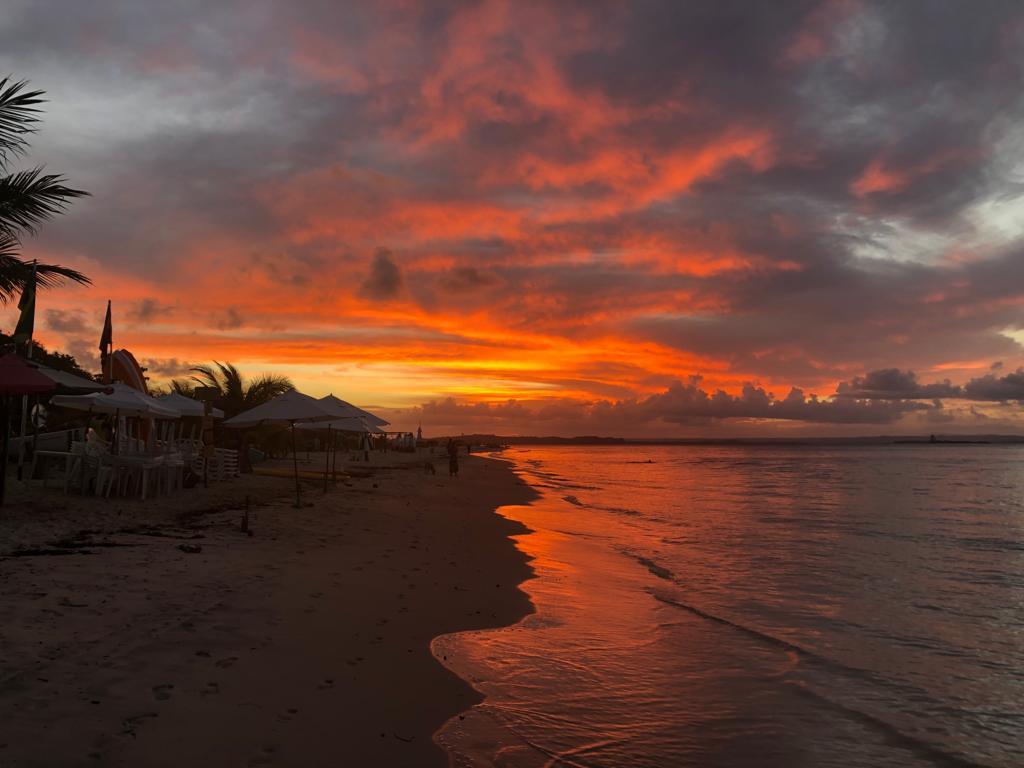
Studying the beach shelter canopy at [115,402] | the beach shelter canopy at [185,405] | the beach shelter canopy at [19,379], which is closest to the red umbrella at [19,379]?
the beach shelter canopy at [19,379]

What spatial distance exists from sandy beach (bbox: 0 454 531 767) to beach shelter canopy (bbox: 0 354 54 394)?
2.15 m

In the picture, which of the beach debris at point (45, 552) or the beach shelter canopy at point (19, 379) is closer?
the beach debris at point (45, 552)

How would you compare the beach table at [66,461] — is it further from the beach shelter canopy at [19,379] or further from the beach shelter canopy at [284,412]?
the beach shelter canopy at [19,379]

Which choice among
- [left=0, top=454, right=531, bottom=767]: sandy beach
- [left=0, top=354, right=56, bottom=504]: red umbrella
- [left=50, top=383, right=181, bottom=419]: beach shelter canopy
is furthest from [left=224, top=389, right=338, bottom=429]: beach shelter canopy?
[left=0, top=354, right=56, bottom=504]: red umbrella

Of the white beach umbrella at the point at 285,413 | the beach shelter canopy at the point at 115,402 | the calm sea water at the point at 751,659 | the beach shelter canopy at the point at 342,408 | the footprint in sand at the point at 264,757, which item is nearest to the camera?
the footprint in sand at the point at 264,757

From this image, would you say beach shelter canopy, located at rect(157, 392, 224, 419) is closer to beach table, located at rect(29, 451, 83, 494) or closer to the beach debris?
beach table, located at rect(29, 451, 83, 494)

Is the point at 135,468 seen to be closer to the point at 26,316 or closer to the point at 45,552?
the point at 26,316

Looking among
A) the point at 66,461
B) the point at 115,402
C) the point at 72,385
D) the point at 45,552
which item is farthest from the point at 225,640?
the point at 66,461

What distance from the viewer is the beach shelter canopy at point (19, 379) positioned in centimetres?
1082

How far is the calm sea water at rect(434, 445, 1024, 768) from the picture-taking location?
4930 millimetres

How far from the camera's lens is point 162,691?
4469 millimetres

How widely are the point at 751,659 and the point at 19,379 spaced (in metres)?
12.0

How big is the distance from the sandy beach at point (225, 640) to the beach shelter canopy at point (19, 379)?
215 cm

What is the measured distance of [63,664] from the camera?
4602 millimetres
